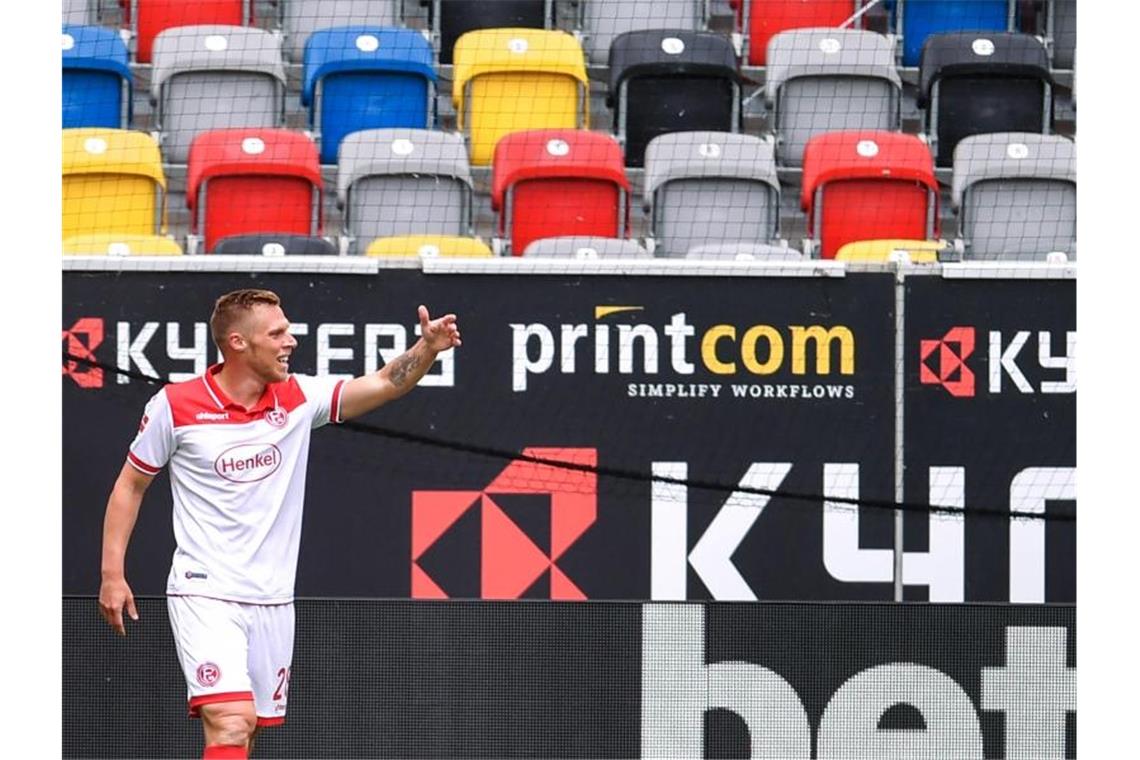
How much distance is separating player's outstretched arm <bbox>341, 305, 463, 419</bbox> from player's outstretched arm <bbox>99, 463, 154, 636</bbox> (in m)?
0.60

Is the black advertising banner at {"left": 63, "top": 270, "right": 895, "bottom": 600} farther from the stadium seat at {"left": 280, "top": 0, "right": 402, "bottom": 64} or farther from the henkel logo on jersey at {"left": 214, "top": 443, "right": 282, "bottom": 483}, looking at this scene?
the stadium seat at {"left": 280, "top": 0, "right": 402, "bottom": 64}

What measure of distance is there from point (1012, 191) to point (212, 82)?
12.8 ft

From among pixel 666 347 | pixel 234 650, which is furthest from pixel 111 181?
pixel 234 650

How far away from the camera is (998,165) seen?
939 centimetres

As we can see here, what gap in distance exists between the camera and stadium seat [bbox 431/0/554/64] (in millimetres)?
10727

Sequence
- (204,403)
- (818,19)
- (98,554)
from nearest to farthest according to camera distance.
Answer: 1. (204,403)
2. (98,554)
3. (818,19)

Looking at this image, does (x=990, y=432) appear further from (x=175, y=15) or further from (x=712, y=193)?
(x=175, y=15)

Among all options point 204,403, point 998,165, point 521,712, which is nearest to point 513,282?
point 521,712

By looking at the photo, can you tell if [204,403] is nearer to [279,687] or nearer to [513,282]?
[279,687]

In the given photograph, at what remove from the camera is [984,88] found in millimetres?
10188

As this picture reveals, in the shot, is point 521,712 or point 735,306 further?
point 735,306

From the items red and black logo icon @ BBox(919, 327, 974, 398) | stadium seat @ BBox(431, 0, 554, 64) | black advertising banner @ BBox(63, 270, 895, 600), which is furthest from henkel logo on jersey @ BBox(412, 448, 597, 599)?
stadium seat @ BBox(431, 0, 554, 64)

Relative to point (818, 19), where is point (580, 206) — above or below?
below

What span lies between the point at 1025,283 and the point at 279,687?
340cm
